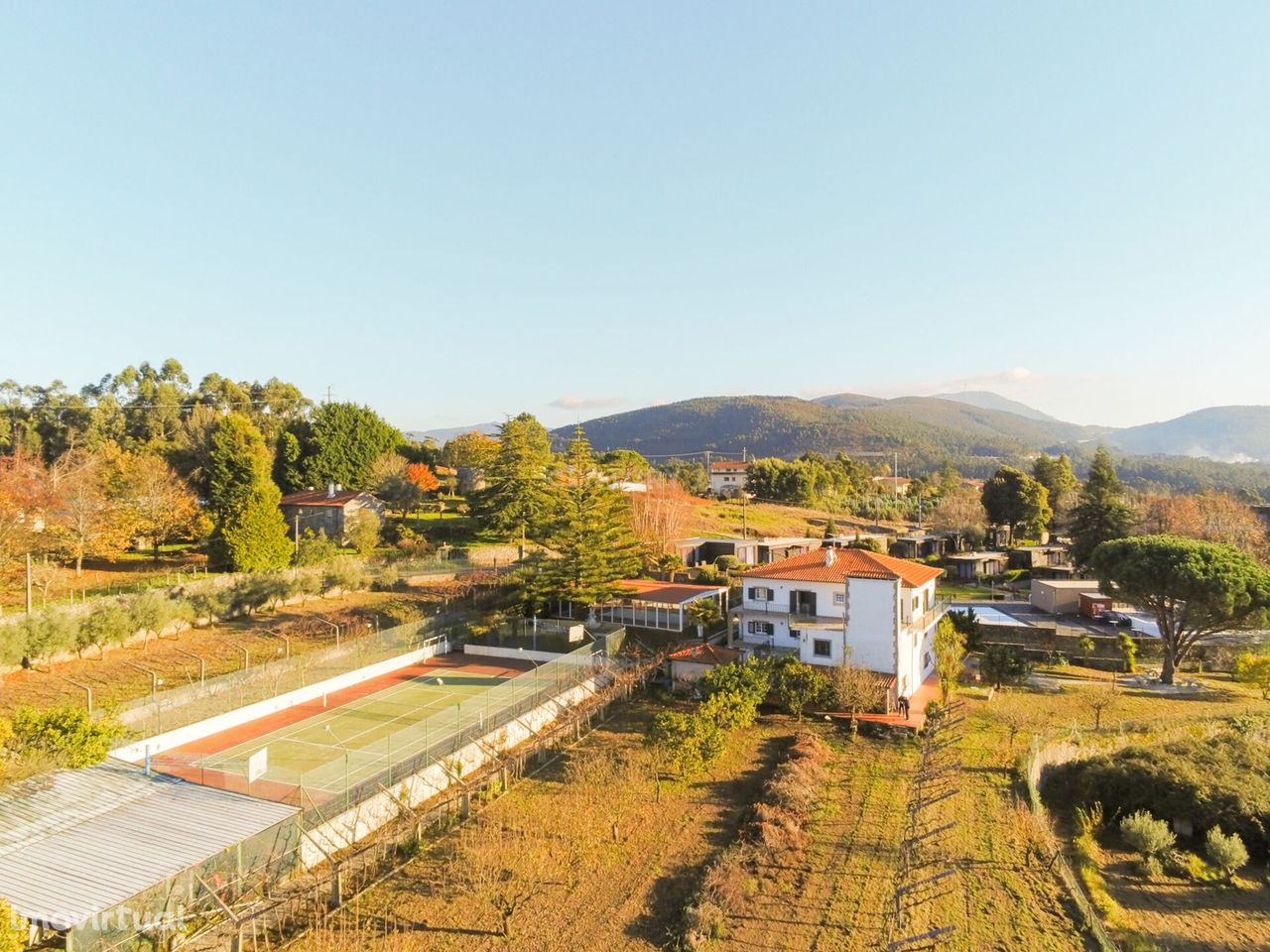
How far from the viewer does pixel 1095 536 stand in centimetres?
4153

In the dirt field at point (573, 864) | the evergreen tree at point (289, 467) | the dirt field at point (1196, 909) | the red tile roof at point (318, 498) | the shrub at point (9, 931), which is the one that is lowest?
the dirt field at point (1196, 909)

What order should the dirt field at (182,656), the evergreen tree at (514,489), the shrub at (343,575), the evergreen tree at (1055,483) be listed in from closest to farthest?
the dirt field at (182,656) < the shrub at (343,575) < the evergreen tree at (514,489) < the evergreen tree at (1055,483)

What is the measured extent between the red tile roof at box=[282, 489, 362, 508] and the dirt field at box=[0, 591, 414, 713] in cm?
977

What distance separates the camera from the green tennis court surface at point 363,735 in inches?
532

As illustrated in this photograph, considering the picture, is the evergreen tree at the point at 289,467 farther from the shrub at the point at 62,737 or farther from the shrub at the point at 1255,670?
the shrub at the point at 1255,670

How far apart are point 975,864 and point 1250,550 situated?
121 ft

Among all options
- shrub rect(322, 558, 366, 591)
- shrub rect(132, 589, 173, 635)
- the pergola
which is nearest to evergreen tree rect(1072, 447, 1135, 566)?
the pergola

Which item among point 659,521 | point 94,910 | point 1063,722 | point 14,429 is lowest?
point 1063,722

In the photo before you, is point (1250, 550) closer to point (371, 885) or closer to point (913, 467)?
point (371, 885)

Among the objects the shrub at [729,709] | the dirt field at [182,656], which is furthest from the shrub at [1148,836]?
the dirt field at [182,656]

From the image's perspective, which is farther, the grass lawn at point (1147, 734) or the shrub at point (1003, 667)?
the shrub at point (1003, 667)

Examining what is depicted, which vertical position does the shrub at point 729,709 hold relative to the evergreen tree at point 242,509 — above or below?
below

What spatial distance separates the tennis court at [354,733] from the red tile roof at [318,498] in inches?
671

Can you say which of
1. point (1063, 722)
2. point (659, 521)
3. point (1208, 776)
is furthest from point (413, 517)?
point (1208, 776)
